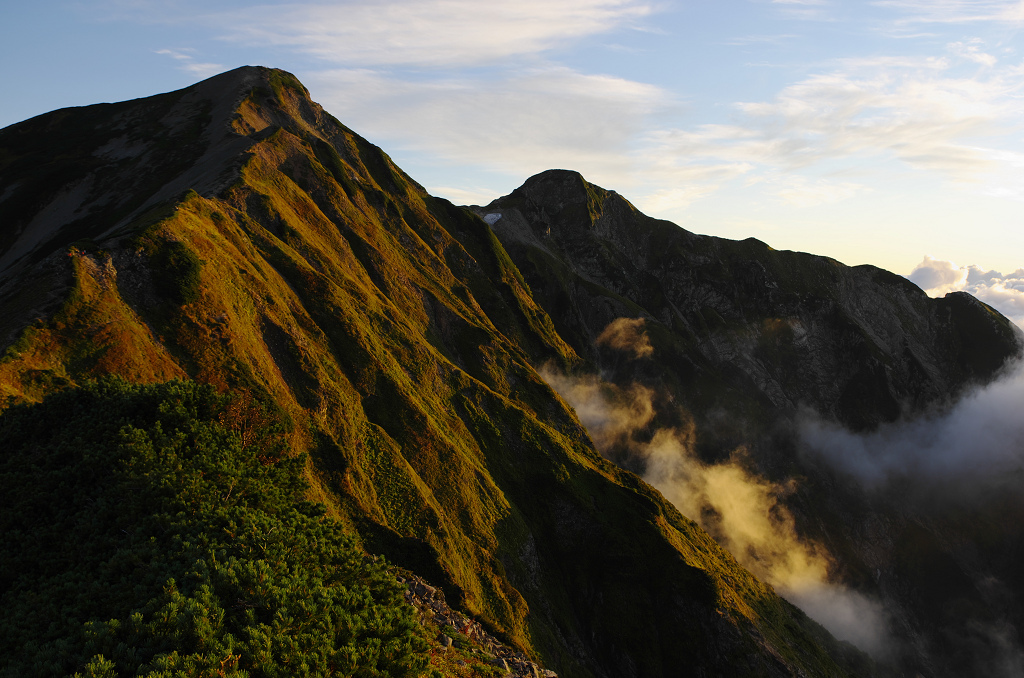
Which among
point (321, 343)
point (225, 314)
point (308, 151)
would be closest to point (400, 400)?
point (321, 343)

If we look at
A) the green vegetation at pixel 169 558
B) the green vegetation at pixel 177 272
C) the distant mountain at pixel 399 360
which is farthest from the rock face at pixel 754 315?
the green vegetation at pixel 169 558

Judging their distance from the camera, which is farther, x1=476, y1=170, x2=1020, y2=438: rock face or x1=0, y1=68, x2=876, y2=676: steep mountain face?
x1=476, y1=170, x2=1020, y2=438: rock face

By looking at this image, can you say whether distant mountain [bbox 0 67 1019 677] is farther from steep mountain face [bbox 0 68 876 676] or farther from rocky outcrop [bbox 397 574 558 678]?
rocky outcrop [bbox 397 574 558 678]

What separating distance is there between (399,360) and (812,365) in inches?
5907

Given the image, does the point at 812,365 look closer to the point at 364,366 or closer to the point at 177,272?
the point at 364,366

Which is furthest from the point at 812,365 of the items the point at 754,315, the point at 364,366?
the point at 364,366

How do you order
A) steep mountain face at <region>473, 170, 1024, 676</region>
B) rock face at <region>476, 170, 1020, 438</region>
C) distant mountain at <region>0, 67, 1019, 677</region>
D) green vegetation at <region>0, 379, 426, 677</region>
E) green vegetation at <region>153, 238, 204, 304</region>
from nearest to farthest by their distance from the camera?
green vegetation at <region>0, 379, 426, 677</region>, distant mountain at <region>0, 67, 1019, 677</region>, green vegetation at <region>153, 238, 204, 304</region>, steep mountain face at <region>473, 170, 1024, 676</region>, rock face at <region>476, 170, 1020, 438</region>

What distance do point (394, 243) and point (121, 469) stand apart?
8245 cm

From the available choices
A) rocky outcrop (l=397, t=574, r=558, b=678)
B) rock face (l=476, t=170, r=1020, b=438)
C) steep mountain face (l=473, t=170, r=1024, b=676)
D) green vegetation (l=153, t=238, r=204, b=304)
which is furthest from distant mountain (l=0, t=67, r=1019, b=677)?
rocky outcrop (l=397, t=574, r=558, b=678)

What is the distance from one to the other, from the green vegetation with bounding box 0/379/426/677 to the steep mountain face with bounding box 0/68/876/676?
1138 centimetres

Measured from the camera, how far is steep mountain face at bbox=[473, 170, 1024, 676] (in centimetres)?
13725

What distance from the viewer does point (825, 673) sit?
72.4m

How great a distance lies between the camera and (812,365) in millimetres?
174375

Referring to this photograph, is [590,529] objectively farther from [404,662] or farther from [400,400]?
[404,662]
